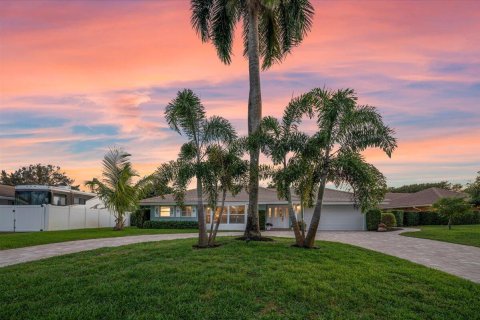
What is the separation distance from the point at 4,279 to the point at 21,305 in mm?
2503

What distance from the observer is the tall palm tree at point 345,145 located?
11836mm

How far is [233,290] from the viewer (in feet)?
23.1

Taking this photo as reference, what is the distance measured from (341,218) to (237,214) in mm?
8747

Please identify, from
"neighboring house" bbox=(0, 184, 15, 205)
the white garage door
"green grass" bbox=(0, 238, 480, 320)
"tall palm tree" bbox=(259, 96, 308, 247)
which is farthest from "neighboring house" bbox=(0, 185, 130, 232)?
"tall palm tree" bbox=(259, 96, 308, 247)

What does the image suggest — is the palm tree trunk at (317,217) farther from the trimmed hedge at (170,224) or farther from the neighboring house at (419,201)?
the neighboring house at (419,201)

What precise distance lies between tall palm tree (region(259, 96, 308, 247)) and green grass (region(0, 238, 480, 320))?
2787 mm

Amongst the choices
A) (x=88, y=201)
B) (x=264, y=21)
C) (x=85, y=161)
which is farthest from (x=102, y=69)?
(x=88, y=201)

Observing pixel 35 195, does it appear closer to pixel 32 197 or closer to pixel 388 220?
pixel 32 197

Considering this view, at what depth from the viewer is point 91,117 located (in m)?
20.3

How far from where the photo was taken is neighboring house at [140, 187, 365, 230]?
29.1m

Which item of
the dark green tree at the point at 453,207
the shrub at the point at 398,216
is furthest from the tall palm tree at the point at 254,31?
the shrub at the point at 398,216

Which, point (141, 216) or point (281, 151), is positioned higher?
point (281, 151)

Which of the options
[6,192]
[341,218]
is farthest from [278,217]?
[6,192]

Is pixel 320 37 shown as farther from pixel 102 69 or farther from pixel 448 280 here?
pixel 448 280
